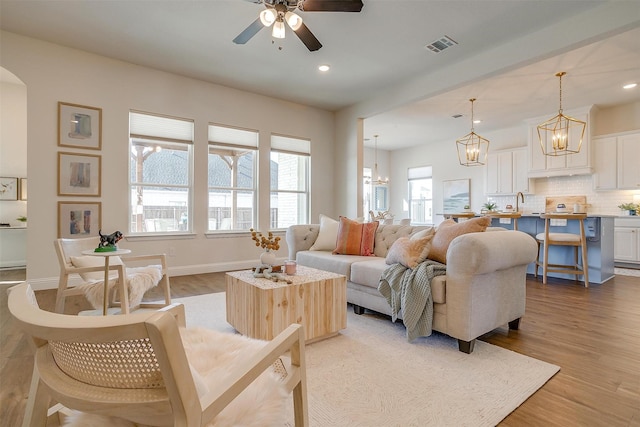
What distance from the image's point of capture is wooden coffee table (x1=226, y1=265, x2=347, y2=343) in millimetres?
2154

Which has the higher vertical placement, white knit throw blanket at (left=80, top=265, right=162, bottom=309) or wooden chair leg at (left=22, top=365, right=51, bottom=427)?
wooden chair leg at (left=22, top=365, right=51, bottom=427)

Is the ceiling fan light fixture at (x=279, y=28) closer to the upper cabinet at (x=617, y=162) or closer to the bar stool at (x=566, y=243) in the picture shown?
the bar stool at (x=566, y=243)

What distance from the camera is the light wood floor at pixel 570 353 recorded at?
60.8 inches

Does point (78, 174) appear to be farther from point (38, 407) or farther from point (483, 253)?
point (483, 253)

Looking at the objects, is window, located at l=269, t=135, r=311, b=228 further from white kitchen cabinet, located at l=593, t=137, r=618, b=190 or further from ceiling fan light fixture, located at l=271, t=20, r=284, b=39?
white kitchen cabinet, located at l=593, t=137, r=618, b=190

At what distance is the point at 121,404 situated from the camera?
66cm

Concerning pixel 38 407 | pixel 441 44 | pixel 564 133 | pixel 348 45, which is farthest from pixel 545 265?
pixel 38 407

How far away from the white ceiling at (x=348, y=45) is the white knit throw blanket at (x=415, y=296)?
8.33ft

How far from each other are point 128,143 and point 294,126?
2767 mm

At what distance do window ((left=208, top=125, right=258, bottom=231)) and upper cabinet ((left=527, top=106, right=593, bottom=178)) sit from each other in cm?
583

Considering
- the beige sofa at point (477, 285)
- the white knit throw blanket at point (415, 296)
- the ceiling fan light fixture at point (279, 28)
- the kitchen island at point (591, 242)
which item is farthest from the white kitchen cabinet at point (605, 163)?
the ceiling fan light fixture at point (279, 28)

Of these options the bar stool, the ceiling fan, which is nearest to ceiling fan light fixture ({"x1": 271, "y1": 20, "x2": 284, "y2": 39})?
the ceiling fan

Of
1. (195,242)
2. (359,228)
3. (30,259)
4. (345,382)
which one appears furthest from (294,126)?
(345,382)

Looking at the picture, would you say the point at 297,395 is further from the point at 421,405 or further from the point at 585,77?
the point at 585,77
